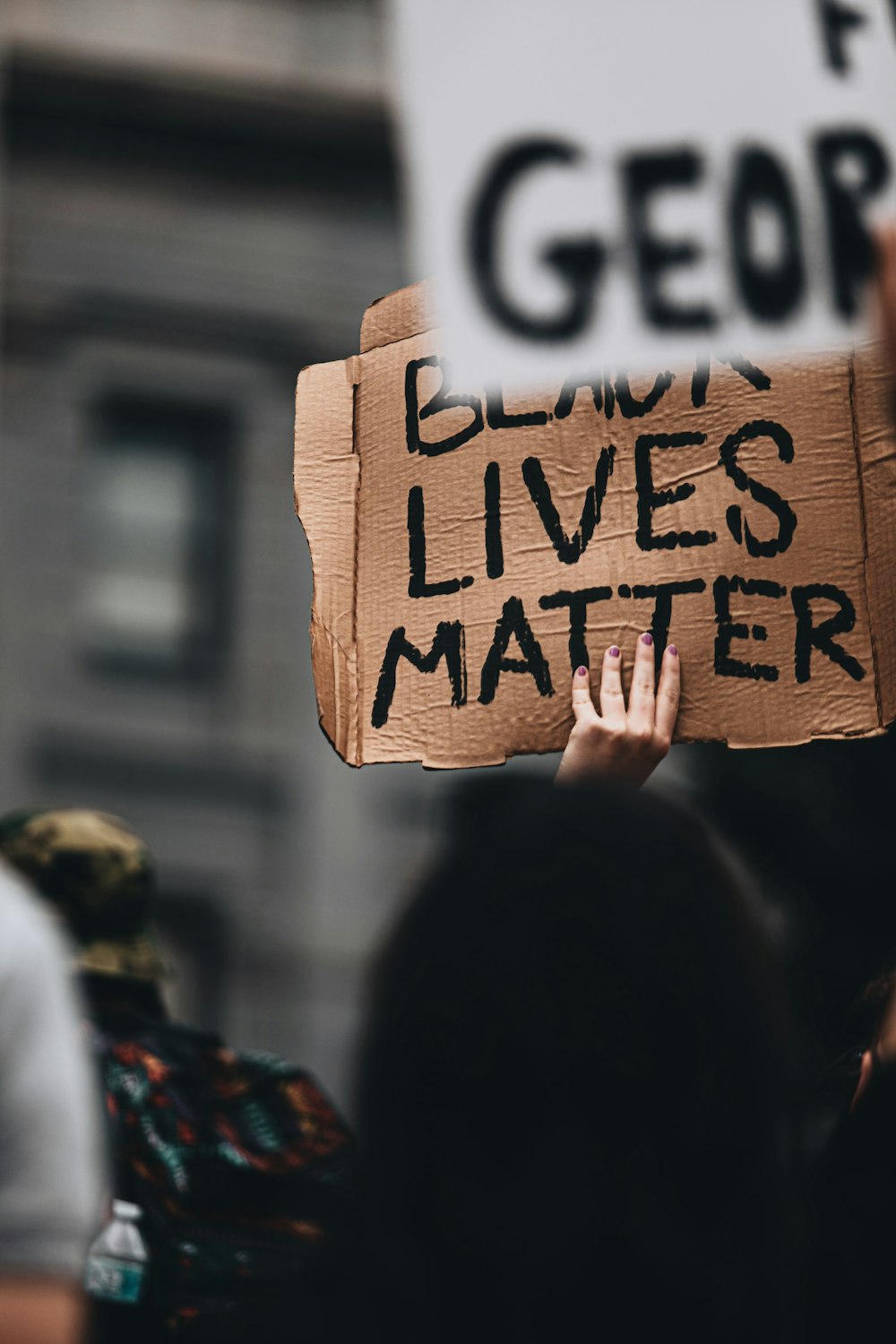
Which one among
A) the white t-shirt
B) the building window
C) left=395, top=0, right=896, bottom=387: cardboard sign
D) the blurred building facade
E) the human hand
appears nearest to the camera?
the white t-shirt

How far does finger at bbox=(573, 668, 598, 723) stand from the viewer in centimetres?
250

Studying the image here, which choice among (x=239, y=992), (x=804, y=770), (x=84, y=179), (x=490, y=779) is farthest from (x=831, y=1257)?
(x=84, y=179)

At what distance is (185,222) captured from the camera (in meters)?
12.5

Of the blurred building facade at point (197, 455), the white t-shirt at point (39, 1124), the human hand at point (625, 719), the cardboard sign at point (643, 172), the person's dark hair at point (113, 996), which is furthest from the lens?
the blurred building facade at point (197, 455)

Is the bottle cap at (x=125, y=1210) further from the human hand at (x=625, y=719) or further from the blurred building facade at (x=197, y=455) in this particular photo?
the blurred building facade at (x=197, y=455)

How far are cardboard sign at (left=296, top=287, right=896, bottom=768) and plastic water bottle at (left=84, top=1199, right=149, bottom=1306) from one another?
61 centimetres

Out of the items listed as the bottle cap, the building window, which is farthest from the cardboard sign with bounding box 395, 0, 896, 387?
the building window

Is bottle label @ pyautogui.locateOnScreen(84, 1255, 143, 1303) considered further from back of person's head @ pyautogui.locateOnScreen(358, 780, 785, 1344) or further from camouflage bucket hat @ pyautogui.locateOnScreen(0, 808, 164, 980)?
back of person's head @ pyautogui.locateOnScreen(358, 780, 785, 1344)

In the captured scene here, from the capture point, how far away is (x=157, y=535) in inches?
488

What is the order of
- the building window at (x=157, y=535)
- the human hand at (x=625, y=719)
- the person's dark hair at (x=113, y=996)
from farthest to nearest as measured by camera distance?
1. the building window at (x=157, y=535)
2. the person's dark hair at (x=113, y=996)
3. the human hand at (x=625, y=719)

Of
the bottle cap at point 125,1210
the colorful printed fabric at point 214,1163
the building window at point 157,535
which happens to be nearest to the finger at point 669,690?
the colorful printed fabric at point 214,1163

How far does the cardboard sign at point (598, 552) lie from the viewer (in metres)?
2.50

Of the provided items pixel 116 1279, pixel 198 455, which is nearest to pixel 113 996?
pixel 116 1279

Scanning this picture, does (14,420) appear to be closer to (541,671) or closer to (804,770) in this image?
(804,770)
